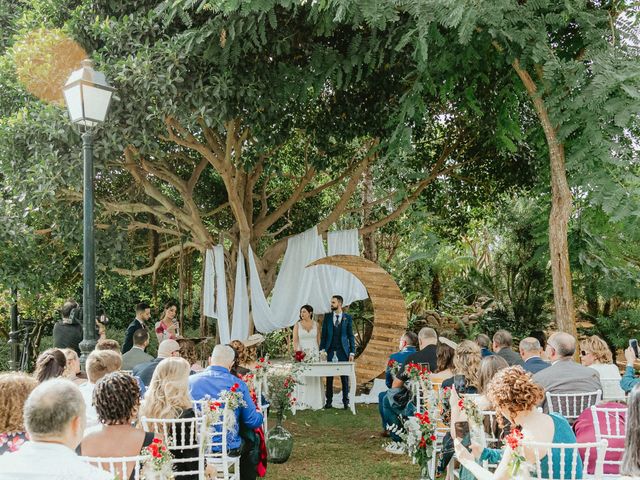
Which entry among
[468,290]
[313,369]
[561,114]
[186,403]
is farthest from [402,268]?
[186,403]

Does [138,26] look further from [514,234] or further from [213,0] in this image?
[514,234]

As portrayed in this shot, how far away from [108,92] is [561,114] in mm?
4382

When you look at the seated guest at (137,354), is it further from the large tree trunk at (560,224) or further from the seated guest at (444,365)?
the large tree trunk at (560,224)

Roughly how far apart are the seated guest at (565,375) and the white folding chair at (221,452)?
7.57 ft

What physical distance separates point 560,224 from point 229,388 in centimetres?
396

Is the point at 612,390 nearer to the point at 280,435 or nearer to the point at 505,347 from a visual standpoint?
the point at 505,347

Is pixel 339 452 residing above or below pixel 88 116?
below

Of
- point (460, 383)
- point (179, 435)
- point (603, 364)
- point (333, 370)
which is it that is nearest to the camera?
point (179, 435)

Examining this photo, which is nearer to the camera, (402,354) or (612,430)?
(612,430)

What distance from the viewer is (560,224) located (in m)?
6.63

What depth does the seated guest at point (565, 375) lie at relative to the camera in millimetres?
4566

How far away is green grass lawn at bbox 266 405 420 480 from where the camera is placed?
6.09 metres

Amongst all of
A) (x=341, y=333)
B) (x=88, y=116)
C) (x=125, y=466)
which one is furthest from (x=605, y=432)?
(x=341, y=333)

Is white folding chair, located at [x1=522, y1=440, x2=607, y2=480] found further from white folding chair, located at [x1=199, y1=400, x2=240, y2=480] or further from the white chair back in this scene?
the white chair back
